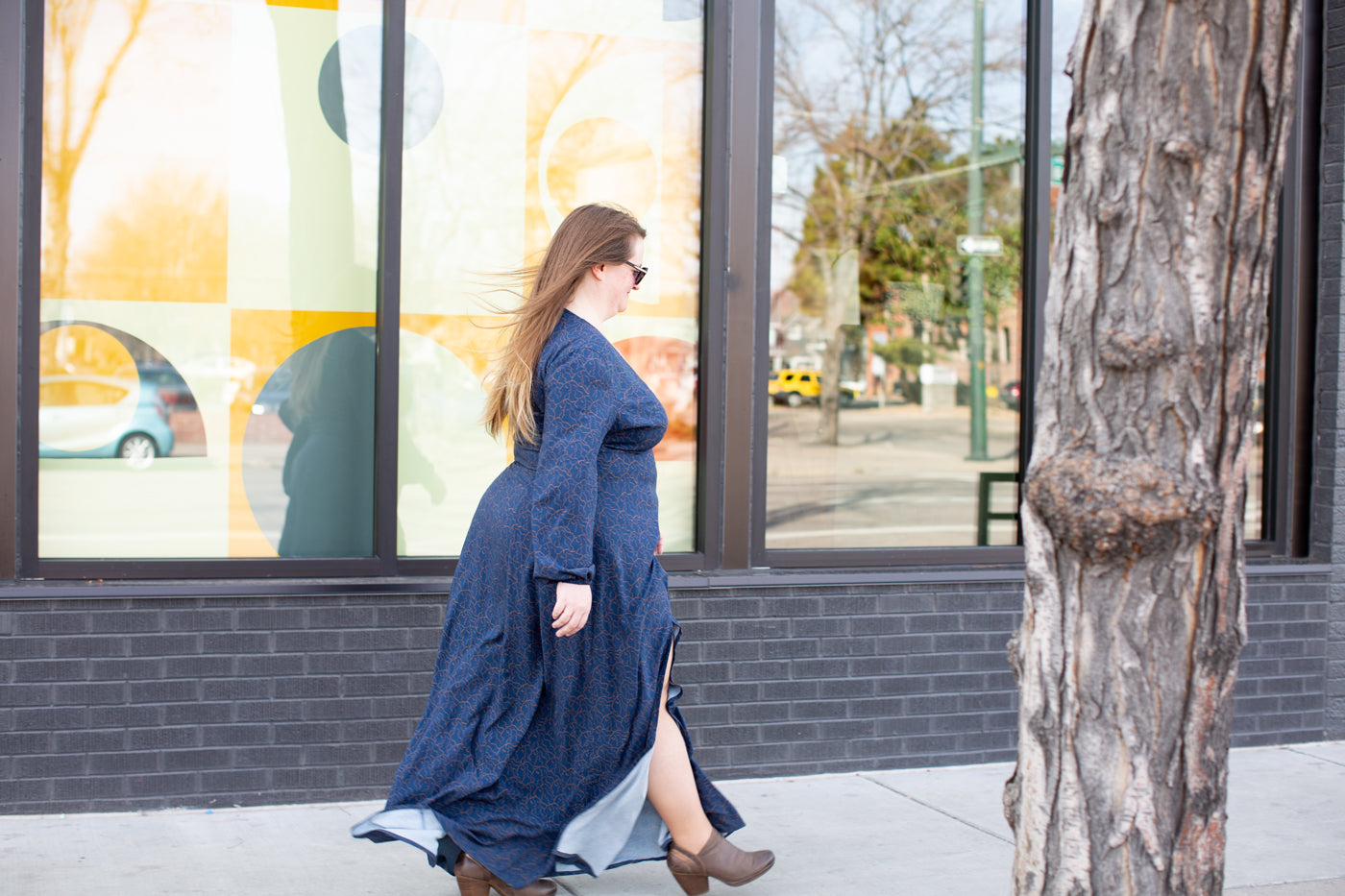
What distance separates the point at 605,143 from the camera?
464 cm

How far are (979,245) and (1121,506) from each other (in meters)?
3.59

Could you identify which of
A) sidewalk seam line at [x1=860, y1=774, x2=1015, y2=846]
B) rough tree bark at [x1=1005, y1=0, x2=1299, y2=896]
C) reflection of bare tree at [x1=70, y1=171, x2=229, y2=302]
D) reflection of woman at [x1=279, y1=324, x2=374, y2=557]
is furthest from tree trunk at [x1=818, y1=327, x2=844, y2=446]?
rough tree bark at [x1=1005, y1=0, x2=1299, y2=896]

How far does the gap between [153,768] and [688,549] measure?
6.42 ft

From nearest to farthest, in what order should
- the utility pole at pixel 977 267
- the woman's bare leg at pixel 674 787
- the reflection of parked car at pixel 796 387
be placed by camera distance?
the woman's bare leg at pixel 674 787
the reflection of parked car at pixel 796 387
the utility pole at pixel 977 267

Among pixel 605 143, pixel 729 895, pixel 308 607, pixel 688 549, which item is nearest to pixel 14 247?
pixel 308 607

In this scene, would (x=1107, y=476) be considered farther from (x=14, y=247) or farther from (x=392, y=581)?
(x=14, y=247)

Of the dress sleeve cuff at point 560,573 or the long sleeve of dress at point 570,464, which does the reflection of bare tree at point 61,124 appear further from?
the dress sleeve cuff at point 560,573

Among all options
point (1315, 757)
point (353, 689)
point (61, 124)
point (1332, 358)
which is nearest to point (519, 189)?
point (61, 124)

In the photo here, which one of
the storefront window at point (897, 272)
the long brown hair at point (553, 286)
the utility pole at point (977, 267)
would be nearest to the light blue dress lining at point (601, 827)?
the long brown hair at point (553, 286)

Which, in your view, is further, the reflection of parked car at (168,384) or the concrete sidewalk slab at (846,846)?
the reflection of parked car at (168,384)

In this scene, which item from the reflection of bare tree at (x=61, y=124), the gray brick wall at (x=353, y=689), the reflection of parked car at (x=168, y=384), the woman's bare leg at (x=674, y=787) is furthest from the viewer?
the reflection of parked car at (x=168, y=384)

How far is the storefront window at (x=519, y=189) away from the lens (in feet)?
14.6

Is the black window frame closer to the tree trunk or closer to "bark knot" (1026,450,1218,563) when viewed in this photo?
the tree trunk

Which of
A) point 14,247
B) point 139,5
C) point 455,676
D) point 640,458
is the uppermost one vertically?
point 139,5
